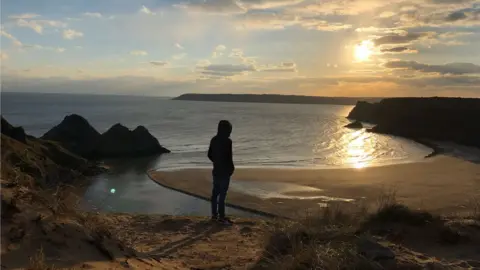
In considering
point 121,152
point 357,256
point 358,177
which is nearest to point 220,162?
point 357,256

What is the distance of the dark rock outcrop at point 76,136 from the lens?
35203 millimetres

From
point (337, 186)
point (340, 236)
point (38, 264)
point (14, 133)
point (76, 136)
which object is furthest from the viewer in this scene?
point (76, 136)

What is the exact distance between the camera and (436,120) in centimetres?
5988

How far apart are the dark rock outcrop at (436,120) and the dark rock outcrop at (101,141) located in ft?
112

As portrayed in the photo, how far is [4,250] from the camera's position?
4254 mm

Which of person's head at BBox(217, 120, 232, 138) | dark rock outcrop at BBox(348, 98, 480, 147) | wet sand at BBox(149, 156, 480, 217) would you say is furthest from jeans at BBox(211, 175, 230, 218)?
dark rock outcrop at BBox(348, 98, 480, 147)

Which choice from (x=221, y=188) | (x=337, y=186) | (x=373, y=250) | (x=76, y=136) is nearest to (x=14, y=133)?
(x=76, y=136)

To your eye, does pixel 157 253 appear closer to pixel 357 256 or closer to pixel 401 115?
pixel 357 256

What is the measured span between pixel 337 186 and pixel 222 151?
12.8 m

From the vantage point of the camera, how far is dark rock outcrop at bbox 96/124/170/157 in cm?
3578

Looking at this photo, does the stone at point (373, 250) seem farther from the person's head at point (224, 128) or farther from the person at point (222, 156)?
the person's head at point (224, 128)

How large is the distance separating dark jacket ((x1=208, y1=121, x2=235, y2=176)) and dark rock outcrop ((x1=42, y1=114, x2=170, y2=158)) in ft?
90.5

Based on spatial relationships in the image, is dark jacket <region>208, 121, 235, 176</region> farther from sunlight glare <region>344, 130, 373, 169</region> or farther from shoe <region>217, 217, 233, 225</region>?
sunlight glare <region>344, 130, 373, 169</region>

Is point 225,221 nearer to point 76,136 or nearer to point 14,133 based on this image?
point 14,133
